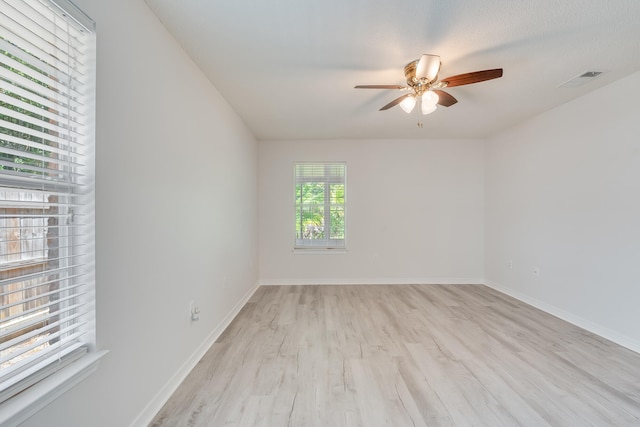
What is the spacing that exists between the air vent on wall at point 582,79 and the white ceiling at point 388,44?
2.4 inches

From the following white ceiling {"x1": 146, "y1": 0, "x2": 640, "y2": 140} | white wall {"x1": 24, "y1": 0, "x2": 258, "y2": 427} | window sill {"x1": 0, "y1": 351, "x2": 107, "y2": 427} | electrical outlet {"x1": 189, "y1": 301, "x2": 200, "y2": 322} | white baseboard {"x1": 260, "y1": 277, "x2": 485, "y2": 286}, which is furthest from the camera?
white baseboard {"x1": 260, "y1": 277, "x2": 485, "y2": 286}

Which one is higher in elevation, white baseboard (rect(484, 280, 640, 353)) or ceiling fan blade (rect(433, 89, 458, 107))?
ceiling fan blade (rect(433, 89, 458, 107))

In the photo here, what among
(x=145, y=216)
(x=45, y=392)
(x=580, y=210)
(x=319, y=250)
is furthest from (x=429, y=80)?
(x=319, y=250)

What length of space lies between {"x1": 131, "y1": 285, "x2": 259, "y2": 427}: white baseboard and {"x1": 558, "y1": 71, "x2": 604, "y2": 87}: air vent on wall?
4.05 meters

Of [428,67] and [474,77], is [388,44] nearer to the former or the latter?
[428,67]

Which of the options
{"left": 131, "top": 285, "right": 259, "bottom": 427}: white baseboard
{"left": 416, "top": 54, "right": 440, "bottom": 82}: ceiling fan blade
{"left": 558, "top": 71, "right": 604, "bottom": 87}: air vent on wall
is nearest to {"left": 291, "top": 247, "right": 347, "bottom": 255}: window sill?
{"left": 131, "top": 285, "right": 259, "bottom": 427}: white baseboard

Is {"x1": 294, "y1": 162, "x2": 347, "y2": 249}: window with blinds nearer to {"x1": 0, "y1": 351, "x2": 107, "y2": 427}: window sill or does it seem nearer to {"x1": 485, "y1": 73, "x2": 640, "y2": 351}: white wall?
{"x1": 485, "y1": 73, "x2": 640, "y2": 351}: white wall

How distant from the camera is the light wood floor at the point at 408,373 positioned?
1660mm

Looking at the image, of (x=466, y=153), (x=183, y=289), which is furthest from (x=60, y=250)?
(x=466, y=153)

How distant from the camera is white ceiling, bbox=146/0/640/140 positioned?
167 centimetres

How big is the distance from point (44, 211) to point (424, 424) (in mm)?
2117

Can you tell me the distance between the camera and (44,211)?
1.07 meters

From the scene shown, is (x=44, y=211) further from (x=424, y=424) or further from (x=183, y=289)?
(x=424, y=424)

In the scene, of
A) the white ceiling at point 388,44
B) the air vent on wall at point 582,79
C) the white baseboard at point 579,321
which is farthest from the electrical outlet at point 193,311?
the air vent on wall at point 582,79
